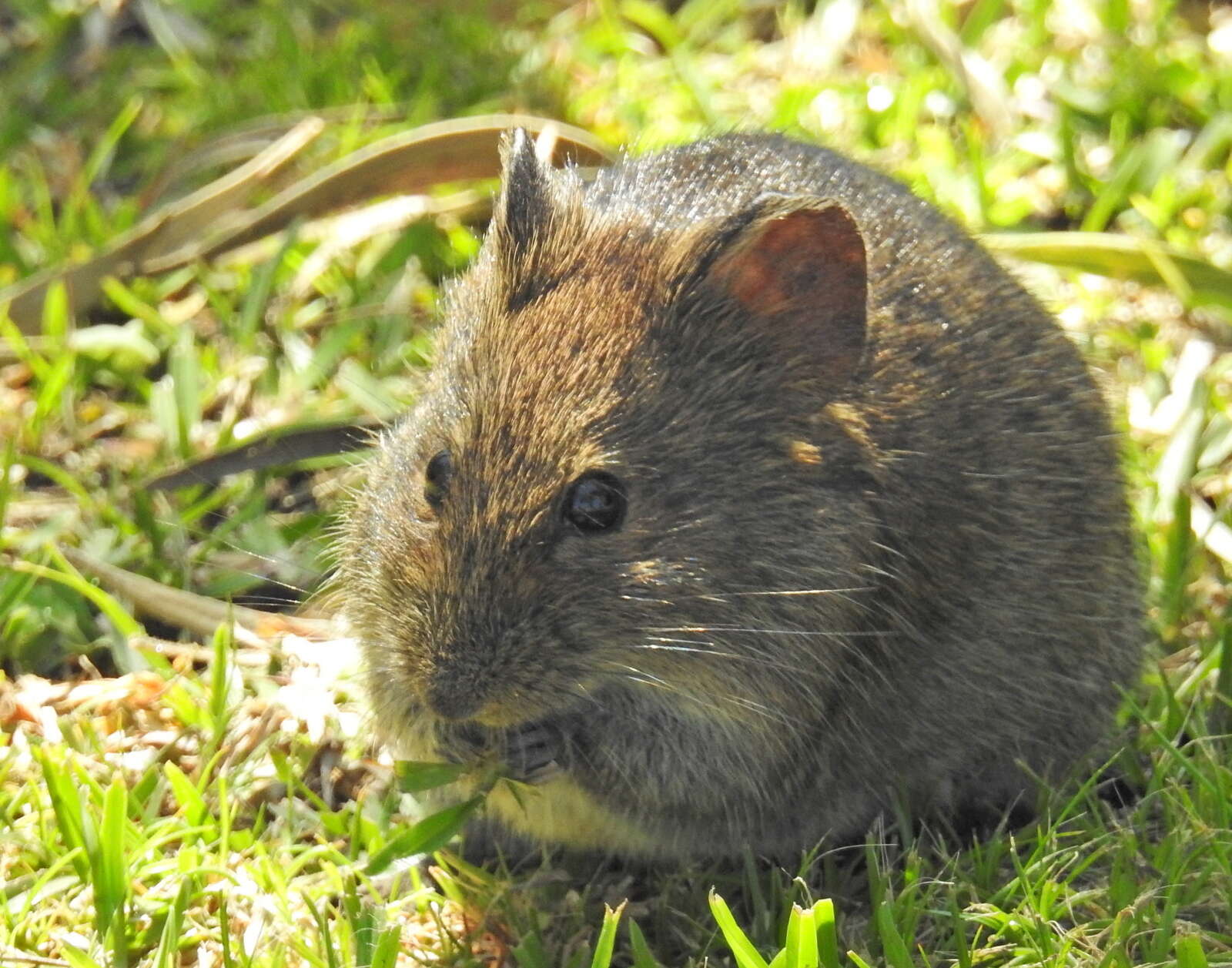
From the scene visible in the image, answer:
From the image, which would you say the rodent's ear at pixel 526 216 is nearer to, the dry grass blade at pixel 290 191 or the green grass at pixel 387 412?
the green grass at pixel 387 412

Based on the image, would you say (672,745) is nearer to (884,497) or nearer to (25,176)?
(884,497)

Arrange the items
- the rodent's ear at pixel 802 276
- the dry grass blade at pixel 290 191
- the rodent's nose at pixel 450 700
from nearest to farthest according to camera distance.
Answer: the rodent's nose at pixel 450 700 < the rodent's ear at pixel 802 276 < the dry grass blade at pixel 290 191

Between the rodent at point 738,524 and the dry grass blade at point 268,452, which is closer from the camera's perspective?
the rodent at point 738,524

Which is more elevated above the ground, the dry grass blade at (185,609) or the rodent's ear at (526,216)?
the rodent's ear at (526,216)

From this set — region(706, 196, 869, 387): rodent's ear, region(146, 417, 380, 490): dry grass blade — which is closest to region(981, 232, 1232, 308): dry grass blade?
region(706, 196, 869, 387): rodent's ear

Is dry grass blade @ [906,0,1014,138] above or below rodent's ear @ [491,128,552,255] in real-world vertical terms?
above

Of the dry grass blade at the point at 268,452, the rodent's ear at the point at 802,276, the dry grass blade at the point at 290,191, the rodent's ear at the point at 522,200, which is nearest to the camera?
the rodent's ear at the point at 802,276

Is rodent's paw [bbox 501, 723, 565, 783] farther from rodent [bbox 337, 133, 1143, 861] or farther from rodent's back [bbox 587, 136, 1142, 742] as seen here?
rodent's back [bbox 587, 136, 1142, 742]

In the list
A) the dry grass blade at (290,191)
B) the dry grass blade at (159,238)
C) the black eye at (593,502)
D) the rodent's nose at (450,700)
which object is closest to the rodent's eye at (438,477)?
the black eye at (593,502)

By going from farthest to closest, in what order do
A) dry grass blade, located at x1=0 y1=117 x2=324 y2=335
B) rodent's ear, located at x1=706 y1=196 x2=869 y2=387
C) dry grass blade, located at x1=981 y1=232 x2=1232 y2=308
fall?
dry grass blade, located at x1=0 y1=117 x2=324 y2=335 → dry grass blade, located at x1=981 y1=232 x2=1232 y2=308 → rodent's ear, located at x1=706 y1=196 x2=869 y2=387
